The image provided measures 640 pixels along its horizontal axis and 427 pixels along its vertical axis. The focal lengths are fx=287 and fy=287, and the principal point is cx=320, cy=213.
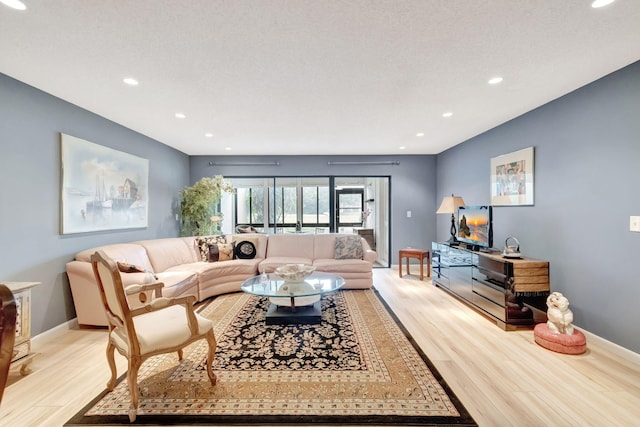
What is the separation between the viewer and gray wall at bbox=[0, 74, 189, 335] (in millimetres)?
2520

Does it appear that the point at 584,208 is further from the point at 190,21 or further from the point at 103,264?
the point at 103,264

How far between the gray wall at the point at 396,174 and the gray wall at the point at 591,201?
251 cm

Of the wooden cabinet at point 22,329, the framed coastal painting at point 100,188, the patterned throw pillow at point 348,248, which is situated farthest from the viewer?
the patterned throw pillow at point 348,248

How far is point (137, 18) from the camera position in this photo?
173cm

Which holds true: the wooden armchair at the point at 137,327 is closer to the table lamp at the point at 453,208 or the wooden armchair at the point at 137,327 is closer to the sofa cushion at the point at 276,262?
the sofa cushion at the point at 276,262

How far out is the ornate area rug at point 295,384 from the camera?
175 centimetres

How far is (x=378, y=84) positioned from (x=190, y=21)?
1616 mm

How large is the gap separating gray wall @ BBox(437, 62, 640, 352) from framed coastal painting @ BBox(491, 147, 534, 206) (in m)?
0.10

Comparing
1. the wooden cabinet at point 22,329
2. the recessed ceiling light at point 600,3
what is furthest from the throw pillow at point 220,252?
the recessed ceiling light at point 600,3

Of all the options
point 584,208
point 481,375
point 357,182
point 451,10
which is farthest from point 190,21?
point 357,182

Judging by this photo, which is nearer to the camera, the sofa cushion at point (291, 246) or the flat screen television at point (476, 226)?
the flat screen television at point (476, 226)

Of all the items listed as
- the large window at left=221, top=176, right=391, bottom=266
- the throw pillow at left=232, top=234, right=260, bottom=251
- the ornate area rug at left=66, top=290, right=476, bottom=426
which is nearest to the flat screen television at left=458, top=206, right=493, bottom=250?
the ornate area rug at left=66, top=290, right=476, bottom=426

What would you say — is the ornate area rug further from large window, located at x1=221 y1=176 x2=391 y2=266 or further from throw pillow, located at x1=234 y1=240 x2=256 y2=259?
large window, located at x1=221 y1=176 x2=391 y2=266

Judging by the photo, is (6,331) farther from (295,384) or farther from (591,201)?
(591,201)
